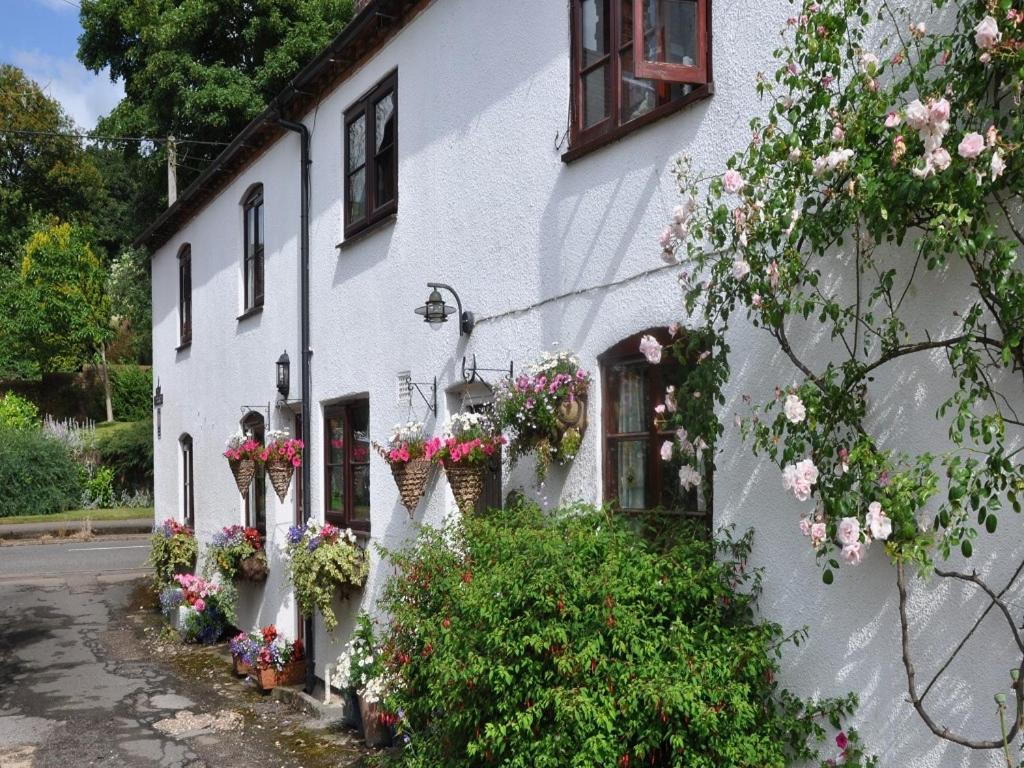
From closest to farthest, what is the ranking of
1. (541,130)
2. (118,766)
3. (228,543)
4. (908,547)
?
(908,547) < (541,130) < (118,766) < (228,543)

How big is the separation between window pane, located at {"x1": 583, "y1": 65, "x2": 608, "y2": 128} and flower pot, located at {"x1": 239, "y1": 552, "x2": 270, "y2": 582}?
7.21m

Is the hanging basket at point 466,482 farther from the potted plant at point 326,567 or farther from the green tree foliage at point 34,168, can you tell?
the green tree foliage at point 34,168

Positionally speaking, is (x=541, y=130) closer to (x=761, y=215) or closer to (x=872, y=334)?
(x=761, y=215)

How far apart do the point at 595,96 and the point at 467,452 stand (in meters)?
2.36

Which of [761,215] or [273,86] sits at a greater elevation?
[273,86]

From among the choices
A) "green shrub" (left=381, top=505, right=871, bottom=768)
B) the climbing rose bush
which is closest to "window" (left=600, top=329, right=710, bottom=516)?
"green shrub" (left=381, top=505, right=871, bottom=768)

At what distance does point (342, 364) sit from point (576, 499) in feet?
13.8

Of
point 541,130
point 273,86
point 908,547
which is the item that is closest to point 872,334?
point 908,547

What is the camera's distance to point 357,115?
988 centimetres

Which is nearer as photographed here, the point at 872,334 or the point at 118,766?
the point at 872,334

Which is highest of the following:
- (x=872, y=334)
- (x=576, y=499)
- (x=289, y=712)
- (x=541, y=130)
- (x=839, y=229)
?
(x=541, y=130)

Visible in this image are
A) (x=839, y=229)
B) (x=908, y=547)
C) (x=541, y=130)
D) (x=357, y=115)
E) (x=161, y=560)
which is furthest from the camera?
(x=161, y=560)

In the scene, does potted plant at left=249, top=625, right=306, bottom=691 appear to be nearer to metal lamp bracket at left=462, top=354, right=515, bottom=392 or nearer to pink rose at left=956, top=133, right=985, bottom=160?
metal lamp bracket at left=462, top=354, right=515, bottom=392

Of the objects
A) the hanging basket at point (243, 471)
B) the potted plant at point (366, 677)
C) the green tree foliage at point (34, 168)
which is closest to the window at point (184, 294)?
the hanging basket at point (243, 471)
